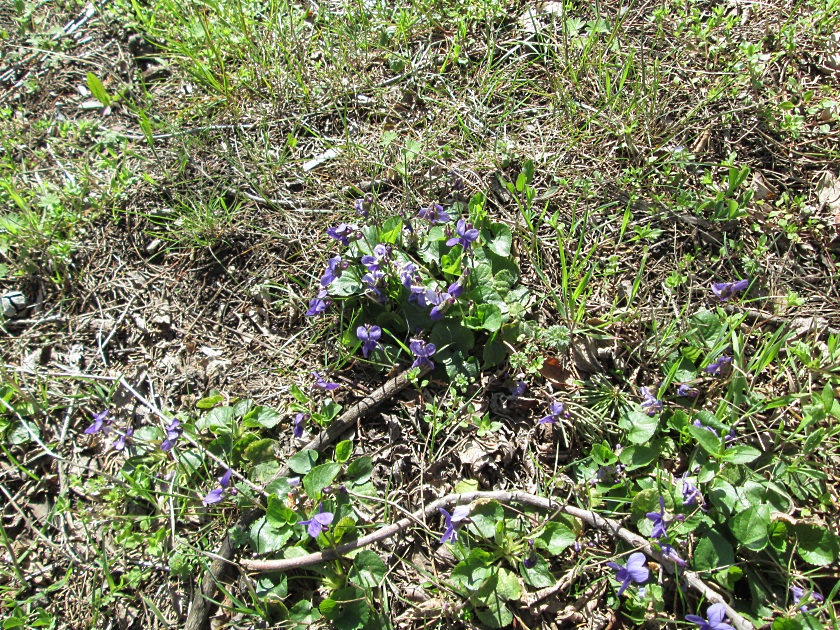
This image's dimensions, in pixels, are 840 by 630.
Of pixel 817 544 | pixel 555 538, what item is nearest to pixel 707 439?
pixel 817 544

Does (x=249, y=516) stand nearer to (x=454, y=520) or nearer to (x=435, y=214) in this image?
(x=454, y=520)

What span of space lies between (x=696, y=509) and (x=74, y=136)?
377 centimetres

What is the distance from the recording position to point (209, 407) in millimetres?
2629

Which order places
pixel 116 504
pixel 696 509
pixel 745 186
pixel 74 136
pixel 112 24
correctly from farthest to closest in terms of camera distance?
pixel 112 24
pixel 74 136
pixel 745 186
pixel 116 504
pixel 696 509

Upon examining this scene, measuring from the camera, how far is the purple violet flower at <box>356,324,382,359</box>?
247 cm

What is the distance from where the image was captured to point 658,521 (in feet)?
6.59

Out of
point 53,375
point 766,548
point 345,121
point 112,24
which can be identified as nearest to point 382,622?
point 766,548

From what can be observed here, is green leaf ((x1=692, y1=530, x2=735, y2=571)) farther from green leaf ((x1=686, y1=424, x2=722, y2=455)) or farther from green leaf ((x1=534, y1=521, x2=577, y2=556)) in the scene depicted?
green leaf ((x1=534, y1=521, x2=577, y2=556))

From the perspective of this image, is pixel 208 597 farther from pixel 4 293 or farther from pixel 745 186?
pixel 745 186

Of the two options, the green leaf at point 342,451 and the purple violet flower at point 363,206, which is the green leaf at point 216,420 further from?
the purple violet flower at point 363,206

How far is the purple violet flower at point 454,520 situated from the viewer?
206 cm

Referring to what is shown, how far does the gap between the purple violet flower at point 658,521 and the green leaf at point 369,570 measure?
0.98m

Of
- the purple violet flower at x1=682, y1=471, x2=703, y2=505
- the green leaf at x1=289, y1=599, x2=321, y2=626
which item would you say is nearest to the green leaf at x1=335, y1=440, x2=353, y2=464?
the green leaf at x1=289, y1=599, x2=321, y2=626

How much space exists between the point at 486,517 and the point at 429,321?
843 millimetres
